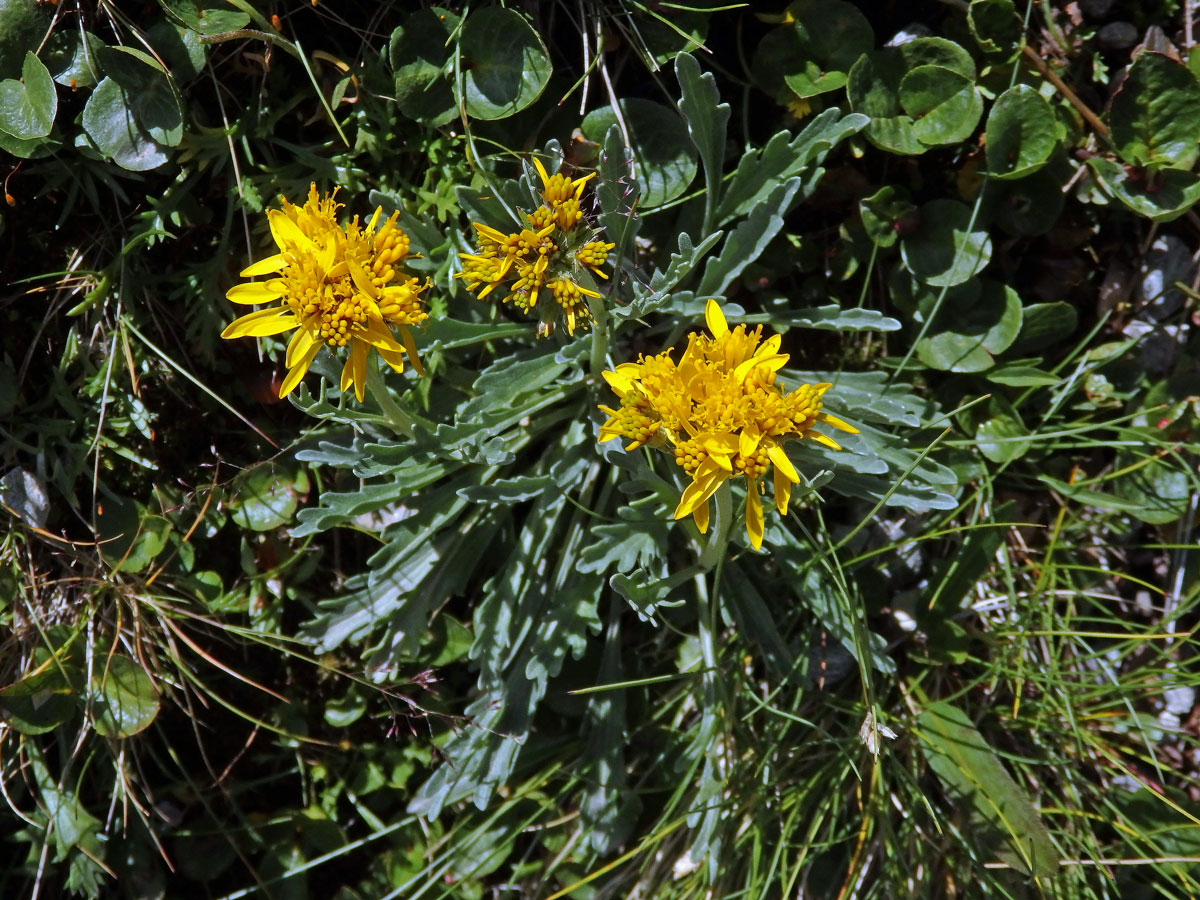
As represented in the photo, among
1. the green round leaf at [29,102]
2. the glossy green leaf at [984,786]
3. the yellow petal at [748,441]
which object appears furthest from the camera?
the glossy green leaf at [984,786]

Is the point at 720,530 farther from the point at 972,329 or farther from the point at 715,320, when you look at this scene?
the point at 972,329

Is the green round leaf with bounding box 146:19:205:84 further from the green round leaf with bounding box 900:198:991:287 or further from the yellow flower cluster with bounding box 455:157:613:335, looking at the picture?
the green round leaf with bounding box 900:198:991:287

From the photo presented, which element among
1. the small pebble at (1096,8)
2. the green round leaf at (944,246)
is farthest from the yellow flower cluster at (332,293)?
the small pebble at (1096,8)

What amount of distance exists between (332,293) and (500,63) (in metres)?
0.94

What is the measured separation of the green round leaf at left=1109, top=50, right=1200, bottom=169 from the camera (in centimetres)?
247

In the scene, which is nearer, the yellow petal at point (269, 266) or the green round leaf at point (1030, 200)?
the yellow petal at point (269, 266)

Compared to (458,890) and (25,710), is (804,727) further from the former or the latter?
(25,710)

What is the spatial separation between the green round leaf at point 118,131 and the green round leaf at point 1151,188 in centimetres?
250

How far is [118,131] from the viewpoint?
2.35 meters

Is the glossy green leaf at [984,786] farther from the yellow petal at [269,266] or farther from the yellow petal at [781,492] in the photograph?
the yellow petal at [269,266]

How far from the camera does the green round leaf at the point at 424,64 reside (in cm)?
238

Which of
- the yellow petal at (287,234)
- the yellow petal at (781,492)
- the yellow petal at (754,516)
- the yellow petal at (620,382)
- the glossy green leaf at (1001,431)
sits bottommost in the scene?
the glossy green leaf at (1001,431)

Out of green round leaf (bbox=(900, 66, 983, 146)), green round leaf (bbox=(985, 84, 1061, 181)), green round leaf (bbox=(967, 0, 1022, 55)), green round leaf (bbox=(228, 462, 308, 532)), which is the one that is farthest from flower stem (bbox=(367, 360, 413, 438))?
green round leaf (bbox=(967, 0, 1022, 55))

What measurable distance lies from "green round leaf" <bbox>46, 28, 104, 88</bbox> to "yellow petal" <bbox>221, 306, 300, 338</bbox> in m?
0.93
